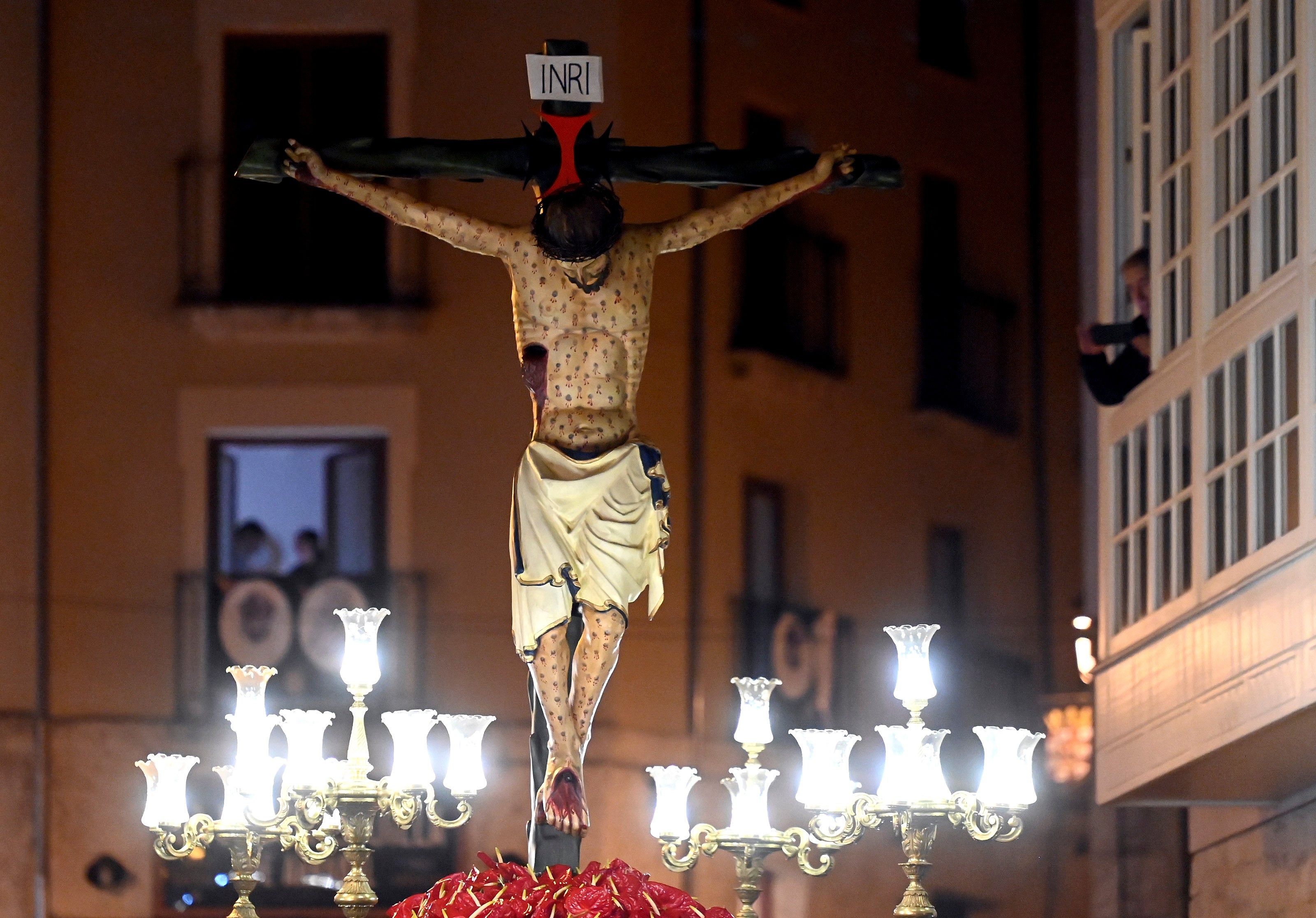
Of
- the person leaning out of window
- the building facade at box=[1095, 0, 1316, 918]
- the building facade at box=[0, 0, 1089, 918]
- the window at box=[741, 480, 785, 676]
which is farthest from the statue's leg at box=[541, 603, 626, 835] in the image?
the window at box=[741, 480, 785, 676]

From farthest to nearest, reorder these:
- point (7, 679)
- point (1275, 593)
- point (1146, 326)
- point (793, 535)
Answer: point (793, 535) → point (7, 679) → point (1146, 326) → point (1275, 593)

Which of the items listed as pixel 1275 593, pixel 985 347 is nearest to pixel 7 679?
pixel 985 347

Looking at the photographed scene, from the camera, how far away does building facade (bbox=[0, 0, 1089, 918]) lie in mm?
11508

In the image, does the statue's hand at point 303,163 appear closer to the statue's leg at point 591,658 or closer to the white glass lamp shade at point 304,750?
the statue's leg at point 591,658

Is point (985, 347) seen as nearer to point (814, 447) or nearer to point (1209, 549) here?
point (814, 447)

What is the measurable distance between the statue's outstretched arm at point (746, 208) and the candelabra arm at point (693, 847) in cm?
127

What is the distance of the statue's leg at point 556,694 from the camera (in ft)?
17.3

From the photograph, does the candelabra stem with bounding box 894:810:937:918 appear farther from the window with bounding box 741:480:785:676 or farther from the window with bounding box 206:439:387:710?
the window with bounding box 206:439:387:710

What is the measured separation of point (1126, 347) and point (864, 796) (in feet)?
10.1

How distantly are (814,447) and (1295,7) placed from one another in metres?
5.44

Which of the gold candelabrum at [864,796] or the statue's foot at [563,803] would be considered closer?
the statue's foot at [563,803]

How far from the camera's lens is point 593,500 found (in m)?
5.25

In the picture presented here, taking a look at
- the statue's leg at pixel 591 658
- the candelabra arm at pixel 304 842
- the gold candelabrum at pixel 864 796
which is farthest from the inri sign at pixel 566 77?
the candelabra arm at pixel 304 842

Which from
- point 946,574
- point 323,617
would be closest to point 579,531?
point 323,617
